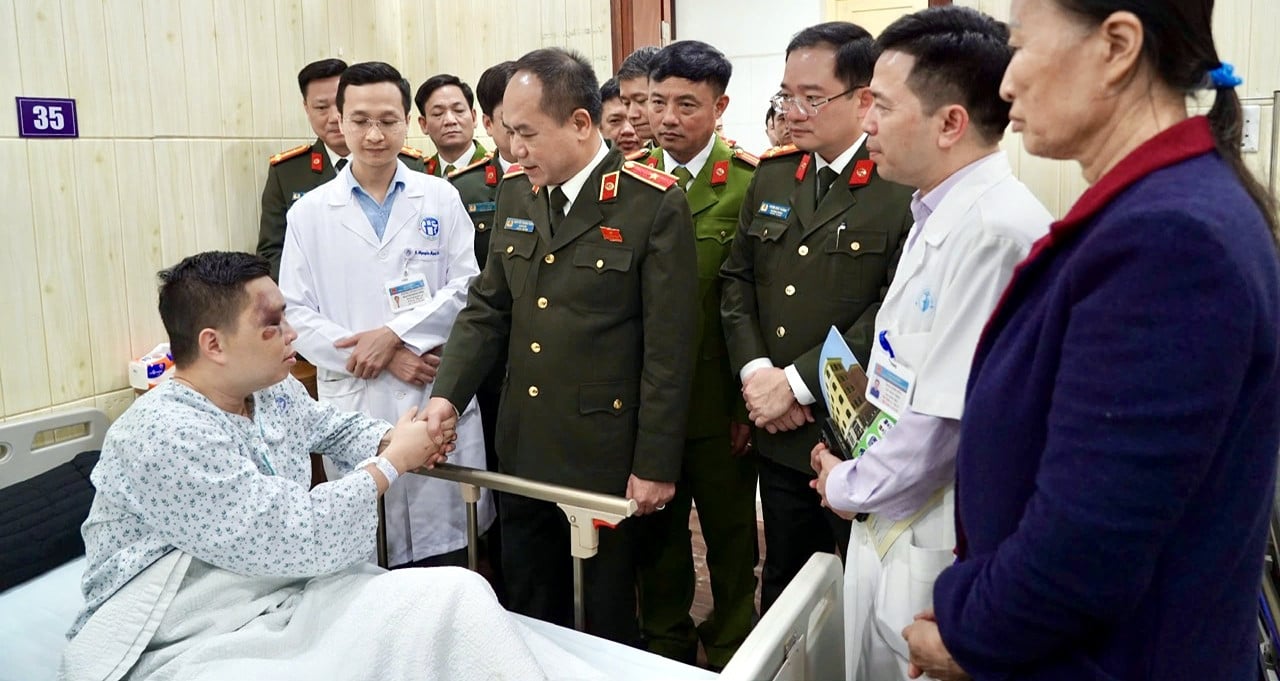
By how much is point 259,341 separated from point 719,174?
149 cm

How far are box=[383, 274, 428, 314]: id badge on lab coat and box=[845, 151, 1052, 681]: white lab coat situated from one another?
1550mm

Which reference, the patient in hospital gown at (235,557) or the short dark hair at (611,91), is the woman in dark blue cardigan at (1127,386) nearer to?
the patient in hospital gown at (235,557)

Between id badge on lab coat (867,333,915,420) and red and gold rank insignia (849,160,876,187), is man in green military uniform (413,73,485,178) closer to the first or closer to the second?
red and gold rank insignia (849,160,876,187)

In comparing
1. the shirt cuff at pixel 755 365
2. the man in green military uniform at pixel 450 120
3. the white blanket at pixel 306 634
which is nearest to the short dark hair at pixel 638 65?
the man in green military uniform at pixel 450 120

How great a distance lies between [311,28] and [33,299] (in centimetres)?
159

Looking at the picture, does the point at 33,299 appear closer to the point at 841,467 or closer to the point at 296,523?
the point at 296,523

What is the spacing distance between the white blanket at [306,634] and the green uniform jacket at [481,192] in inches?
68.5

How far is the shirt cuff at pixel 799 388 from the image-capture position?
219cm

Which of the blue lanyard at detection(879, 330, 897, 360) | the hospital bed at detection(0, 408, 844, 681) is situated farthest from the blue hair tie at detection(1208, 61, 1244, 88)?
the hospital bed at detection(0, 408, 844, 681)

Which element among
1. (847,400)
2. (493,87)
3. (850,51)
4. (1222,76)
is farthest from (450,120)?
(1222,76)

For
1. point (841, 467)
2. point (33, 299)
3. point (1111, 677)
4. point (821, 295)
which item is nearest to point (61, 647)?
point (33, 299)

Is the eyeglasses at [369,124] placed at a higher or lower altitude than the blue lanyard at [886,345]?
higher

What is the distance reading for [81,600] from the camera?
7.14 feet

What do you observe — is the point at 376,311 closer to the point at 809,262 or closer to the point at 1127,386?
the point at 809,262
